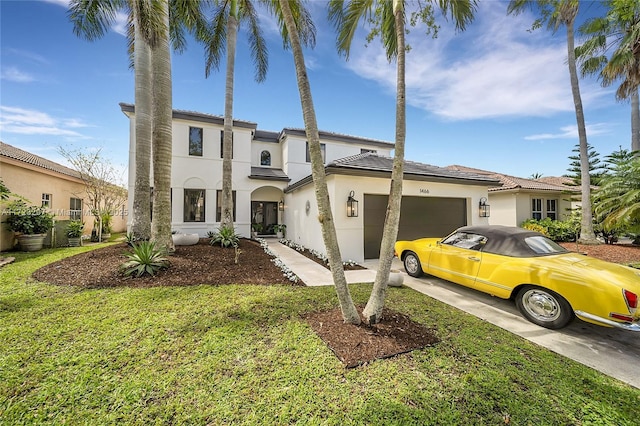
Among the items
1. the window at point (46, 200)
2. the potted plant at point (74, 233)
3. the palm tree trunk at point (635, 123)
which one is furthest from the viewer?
the palm tree trunk at point (635, 123)

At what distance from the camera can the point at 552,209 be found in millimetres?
15234

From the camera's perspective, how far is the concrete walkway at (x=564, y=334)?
289cm

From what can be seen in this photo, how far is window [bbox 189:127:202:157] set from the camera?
1321 centimetres

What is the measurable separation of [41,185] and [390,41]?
17.3m

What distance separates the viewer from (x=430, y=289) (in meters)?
5.50

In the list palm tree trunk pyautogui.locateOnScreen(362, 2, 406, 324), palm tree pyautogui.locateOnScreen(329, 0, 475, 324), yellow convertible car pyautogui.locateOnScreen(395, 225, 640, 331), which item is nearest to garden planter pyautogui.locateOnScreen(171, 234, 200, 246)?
A: palm tree pyautogui.locateOnScreen(329, 0, 475, 324)

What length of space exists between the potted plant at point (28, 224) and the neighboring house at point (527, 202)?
68.3 ft

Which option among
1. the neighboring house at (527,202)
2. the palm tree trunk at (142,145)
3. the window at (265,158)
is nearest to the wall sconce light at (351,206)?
the palm tree trunk at (142,145)

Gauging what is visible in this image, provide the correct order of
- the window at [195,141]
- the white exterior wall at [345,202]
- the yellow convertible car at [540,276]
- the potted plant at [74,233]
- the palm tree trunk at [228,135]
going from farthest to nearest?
the window at [195,141], the potted plant at [74,233], the palm tree trunk at [228,135], the white exterior wall at [345,202], the yellow convertible car at [540,276]

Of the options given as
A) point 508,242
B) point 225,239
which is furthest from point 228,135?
point 508,242

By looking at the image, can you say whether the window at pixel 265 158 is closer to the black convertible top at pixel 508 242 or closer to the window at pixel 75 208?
the window at pixel 75 208

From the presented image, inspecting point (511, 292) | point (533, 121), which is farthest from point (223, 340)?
point (533, 121)

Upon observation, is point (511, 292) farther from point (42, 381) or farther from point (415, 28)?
point (42, 381)

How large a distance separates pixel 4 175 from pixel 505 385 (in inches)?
683
